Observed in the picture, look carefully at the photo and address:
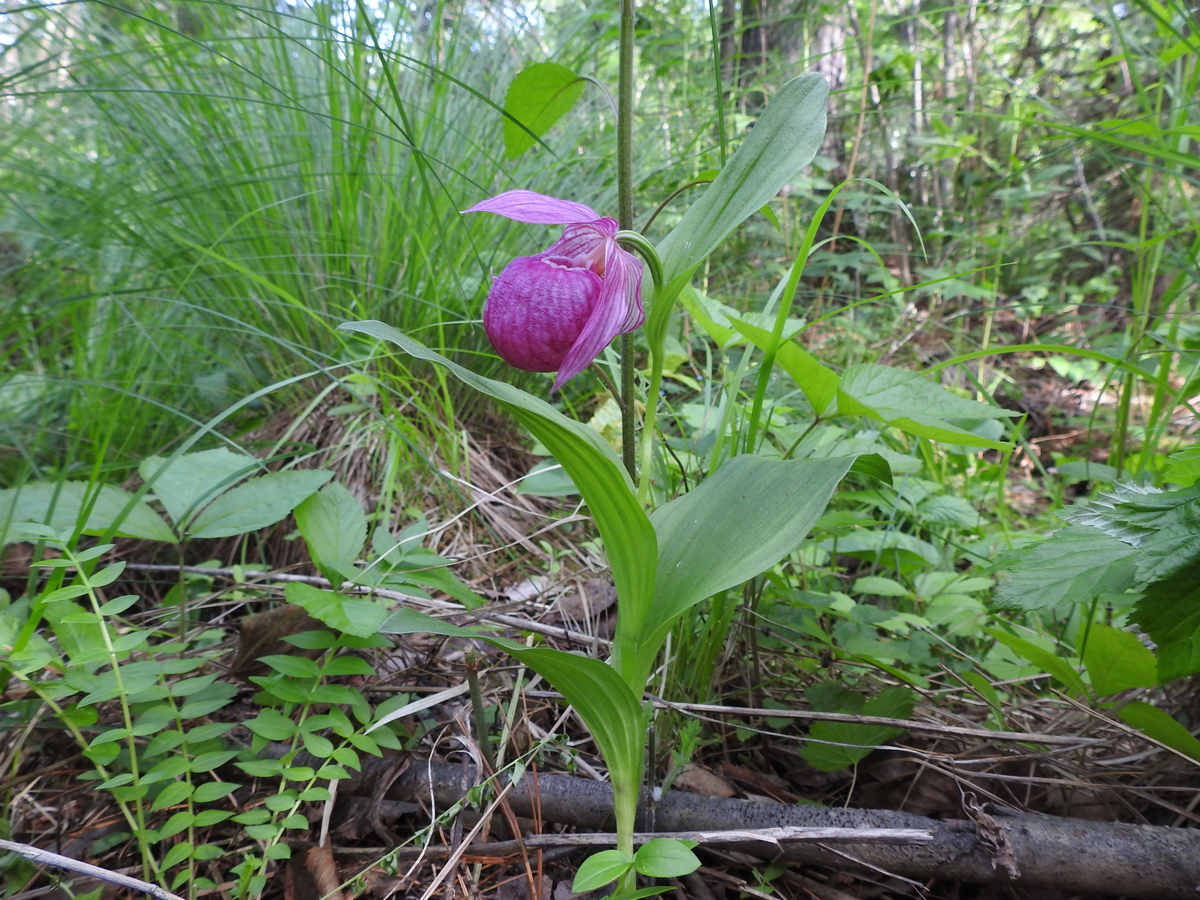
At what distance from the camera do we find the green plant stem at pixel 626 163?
2.41ft

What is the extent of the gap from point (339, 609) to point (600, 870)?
0.42 m

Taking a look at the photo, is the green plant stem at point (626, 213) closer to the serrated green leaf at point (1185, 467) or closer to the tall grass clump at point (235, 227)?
the serrated green leaf at point (1185, 467)

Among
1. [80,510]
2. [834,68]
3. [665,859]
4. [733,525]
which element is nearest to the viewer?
[665,859]

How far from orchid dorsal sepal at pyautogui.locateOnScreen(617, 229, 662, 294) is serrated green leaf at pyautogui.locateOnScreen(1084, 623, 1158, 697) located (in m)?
0.65

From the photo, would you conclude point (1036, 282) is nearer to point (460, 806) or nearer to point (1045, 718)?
point (1045, 718)

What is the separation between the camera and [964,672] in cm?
101

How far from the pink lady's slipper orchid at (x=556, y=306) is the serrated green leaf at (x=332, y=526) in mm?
420

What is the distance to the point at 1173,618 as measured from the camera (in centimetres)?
69

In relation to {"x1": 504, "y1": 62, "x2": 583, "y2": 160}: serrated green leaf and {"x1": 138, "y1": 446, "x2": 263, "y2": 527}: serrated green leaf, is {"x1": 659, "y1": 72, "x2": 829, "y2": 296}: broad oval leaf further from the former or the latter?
{"x1": 138, "y1": 446, "x2": 263, "y2": 527}: serrated green leaf

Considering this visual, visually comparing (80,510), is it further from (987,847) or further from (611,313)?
(987,847)

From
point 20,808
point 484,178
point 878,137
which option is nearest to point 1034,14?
point 878,137

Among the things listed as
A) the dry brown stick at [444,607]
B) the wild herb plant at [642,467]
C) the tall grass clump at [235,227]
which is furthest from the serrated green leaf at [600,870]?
the tall grass clump at [235,227]

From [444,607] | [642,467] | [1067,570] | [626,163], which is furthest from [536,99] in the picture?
[1067,570]

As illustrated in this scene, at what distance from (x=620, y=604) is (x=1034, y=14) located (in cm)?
447
